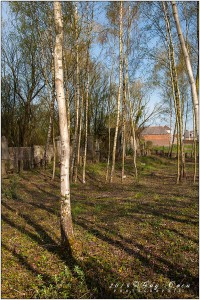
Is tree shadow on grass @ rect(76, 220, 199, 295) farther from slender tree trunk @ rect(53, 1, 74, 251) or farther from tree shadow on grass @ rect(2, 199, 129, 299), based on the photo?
slender tree trunk @ rect(53, 1, 74, 251)

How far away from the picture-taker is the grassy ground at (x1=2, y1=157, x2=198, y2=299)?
4176 mm

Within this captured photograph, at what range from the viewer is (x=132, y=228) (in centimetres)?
641

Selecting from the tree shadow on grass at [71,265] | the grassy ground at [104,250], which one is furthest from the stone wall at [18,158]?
the tree shadow on grass at [71,265]

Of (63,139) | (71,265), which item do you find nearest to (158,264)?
(71,265)

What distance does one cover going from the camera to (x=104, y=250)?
533 cm

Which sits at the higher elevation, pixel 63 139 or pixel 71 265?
pixel 63 139

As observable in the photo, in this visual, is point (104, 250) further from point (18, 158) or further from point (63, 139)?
point (18, 158)

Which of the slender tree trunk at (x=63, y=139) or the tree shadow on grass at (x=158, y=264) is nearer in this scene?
the tree shadow on grass at (x=158, y=264)

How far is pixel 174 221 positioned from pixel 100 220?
1782mm

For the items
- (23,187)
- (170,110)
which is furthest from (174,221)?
(170,110)

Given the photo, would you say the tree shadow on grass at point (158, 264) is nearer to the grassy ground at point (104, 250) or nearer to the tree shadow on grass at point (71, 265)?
the grassy ground at point (104, 250)

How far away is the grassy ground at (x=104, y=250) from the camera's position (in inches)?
Answer: 164

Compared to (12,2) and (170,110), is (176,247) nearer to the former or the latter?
(12,2)

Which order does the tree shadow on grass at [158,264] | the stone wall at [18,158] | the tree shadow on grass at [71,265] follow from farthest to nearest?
the stone wall at [18,158], the tree shadow on grass at [158,264], the tree shadow on grass at [71,265]
